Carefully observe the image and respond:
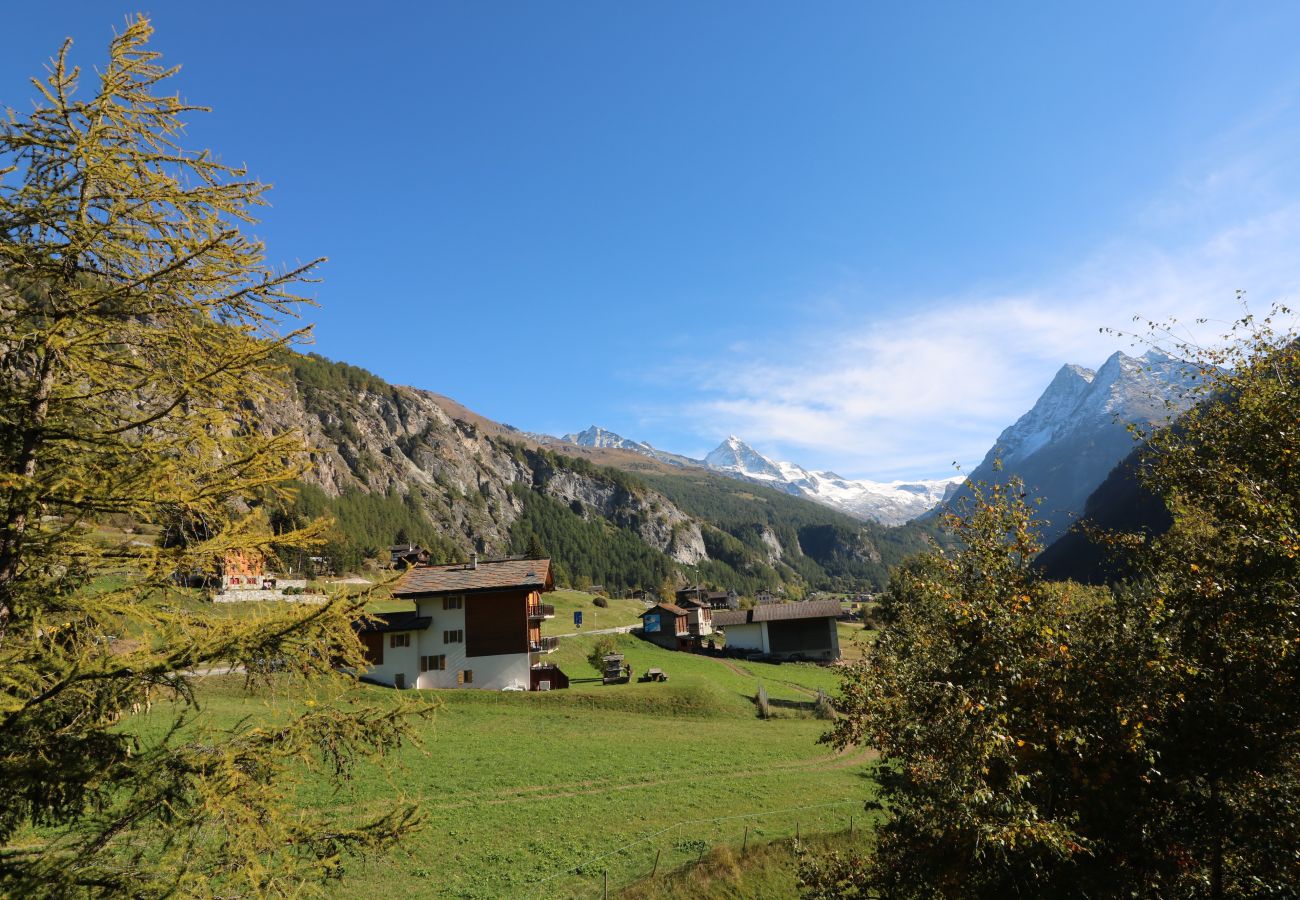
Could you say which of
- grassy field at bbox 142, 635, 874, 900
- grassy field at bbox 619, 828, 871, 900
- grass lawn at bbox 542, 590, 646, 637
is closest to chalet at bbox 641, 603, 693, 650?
grass lawn at bbox 542, 590, 646, 637

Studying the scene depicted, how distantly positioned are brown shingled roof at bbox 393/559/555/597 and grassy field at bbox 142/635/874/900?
8.78m

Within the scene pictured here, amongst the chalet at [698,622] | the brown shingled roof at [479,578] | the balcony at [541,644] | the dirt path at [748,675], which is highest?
the brown shingled roof at [479,578]

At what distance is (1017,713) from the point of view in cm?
937

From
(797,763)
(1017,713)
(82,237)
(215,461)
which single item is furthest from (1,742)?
(797,763)

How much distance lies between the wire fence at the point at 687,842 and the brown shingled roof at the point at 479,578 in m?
30.8

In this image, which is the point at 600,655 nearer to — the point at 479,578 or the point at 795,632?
the point at 479,578

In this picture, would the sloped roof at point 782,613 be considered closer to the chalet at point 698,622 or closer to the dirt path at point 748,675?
the chalet at point 698,622

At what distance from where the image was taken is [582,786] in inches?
1114

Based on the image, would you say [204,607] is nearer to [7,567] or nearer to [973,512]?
[7,567]

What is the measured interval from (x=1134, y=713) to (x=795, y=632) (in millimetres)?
87371

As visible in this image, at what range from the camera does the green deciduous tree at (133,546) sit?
6469 millimetres

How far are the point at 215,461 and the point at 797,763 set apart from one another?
35.3 metres

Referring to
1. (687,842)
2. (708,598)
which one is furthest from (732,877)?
(708,598)

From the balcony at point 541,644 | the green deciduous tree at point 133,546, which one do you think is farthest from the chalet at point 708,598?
the green deciduous tree at point 133,546
